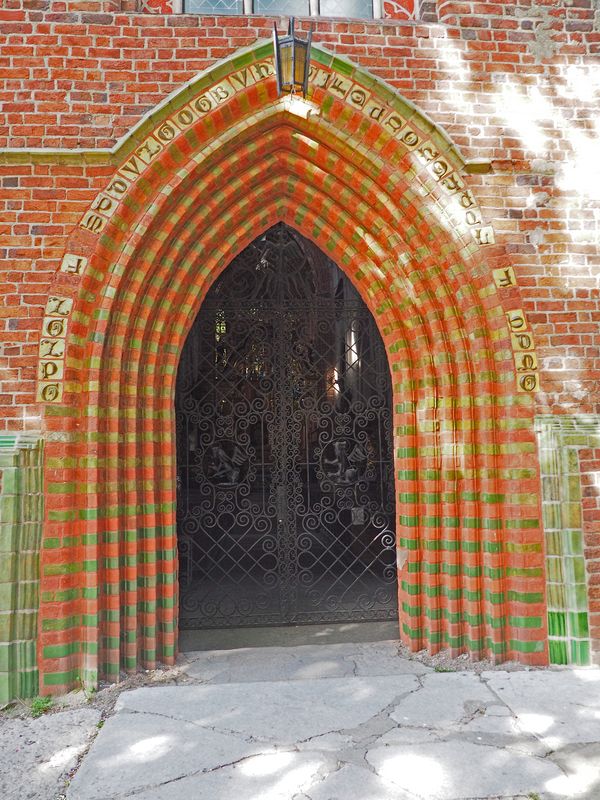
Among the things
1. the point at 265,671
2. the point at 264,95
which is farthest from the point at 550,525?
the point at 264,95

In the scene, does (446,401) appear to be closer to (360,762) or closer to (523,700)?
(523,700)

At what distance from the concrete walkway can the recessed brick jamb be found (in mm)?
470

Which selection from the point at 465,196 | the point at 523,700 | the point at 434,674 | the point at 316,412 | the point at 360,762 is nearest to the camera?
the point at 360,762

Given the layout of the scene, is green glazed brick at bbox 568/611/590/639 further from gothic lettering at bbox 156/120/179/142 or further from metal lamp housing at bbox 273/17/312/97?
gothic lettering at bbox 156/120/179/142

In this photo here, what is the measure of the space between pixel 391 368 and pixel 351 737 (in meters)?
2.48

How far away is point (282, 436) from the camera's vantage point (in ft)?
15.5

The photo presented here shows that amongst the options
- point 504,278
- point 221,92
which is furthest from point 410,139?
point 221,92

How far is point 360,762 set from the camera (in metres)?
2.75

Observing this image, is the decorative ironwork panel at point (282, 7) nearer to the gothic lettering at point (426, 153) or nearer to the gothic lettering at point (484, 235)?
the gothic lettering at point (426, 153)

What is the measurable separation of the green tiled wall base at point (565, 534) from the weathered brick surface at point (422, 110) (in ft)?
0.33

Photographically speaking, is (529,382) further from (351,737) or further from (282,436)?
(351,737)

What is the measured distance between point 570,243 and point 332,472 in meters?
2.49

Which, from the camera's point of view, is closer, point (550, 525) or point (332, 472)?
point (550, 525)

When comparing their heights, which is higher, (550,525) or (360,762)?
(550,525)
